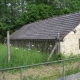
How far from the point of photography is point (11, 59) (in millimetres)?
14203

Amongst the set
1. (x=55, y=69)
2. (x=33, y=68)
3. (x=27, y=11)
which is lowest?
(x=55, y=69)

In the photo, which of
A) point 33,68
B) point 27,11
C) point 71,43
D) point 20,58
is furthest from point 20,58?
point 27,11

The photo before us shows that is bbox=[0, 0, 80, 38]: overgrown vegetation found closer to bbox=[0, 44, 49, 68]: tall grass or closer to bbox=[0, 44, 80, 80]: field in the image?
bbox=[0, 44, 49, 68]: tall grass

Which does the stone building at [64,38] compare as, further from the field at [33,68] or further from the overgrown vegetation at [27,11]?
the overgrown vegetation at [27,11]

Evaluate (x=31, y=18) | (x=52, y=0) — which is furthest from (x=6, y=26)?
(x=52, y=0)

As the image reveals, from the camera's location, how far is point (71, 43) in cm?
1941

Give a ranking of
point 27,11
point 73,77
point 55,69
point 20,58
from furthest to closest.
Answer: point 27,11 → point 20,58 → point 55,69 → point 73,77

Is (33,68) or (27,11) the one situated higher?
(27,11)

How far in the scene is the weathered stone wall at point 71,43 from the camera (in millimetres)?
18594

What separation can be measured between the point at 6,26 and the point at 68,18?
2190 centimetres

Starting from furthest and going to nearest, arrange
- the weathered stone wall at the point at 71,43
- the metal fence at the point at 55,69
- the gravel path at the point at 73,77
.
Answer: the weathered stone wall at the point at 71,43, the gravel path at the point at 73,77, the metal fence at the point at 55,69

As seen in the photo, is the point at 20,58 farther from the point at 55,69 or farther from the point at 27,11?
the point at 27,11

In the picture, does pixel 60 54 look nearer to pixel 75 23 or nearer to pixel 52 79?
pixel 75 23

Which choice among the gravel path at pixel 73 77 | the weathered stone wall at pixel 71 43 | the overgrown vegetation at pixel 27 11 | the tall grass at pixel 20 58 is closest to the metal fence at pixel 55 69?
the gravel path at pixel 73 77
